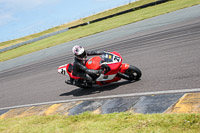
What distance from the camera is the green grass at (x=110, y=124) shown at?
13.1 feet

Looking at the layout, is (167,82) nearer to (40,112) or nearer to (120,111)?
(120,111)

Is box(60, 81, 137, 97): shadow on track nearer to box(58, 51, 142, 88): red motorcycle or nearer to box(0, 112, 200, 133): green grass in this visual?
box(58, 51, 142, 88): red motorcycle

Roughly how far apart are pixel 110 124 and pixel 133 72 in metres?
2.98

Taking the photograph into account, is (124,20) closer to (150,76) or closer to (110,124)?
(150,76)

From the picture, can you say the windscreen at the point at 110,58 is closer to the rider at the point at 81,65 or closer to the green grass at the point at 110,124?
the rider at the point at 81,65

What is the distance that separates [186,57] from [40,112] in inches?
201

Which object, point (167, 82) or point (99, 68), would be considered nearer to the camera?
point (167, 82)

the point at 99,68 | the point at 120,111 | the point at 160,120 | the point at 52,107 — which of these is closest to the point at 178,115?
the point at 160,120

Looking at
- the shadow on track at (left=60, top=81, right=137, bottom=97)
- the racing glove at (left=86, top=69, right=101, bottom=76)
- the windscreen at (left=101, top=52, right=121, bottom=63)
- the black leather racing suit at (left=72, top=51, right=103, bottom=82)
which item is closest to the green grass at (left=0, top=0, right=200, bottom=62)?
the shadow on track at (left=60, top=81, right=137, bottom=97)

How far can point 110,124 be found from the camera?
4.77m

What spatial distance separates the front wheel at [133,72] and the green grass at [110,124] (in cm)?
225

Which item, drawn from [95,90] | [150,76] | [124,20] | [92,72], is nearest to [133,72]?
[150,76]

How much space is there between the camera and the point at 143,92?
21.3 feet

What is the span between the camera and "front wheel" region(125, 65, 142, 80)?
7352mm
